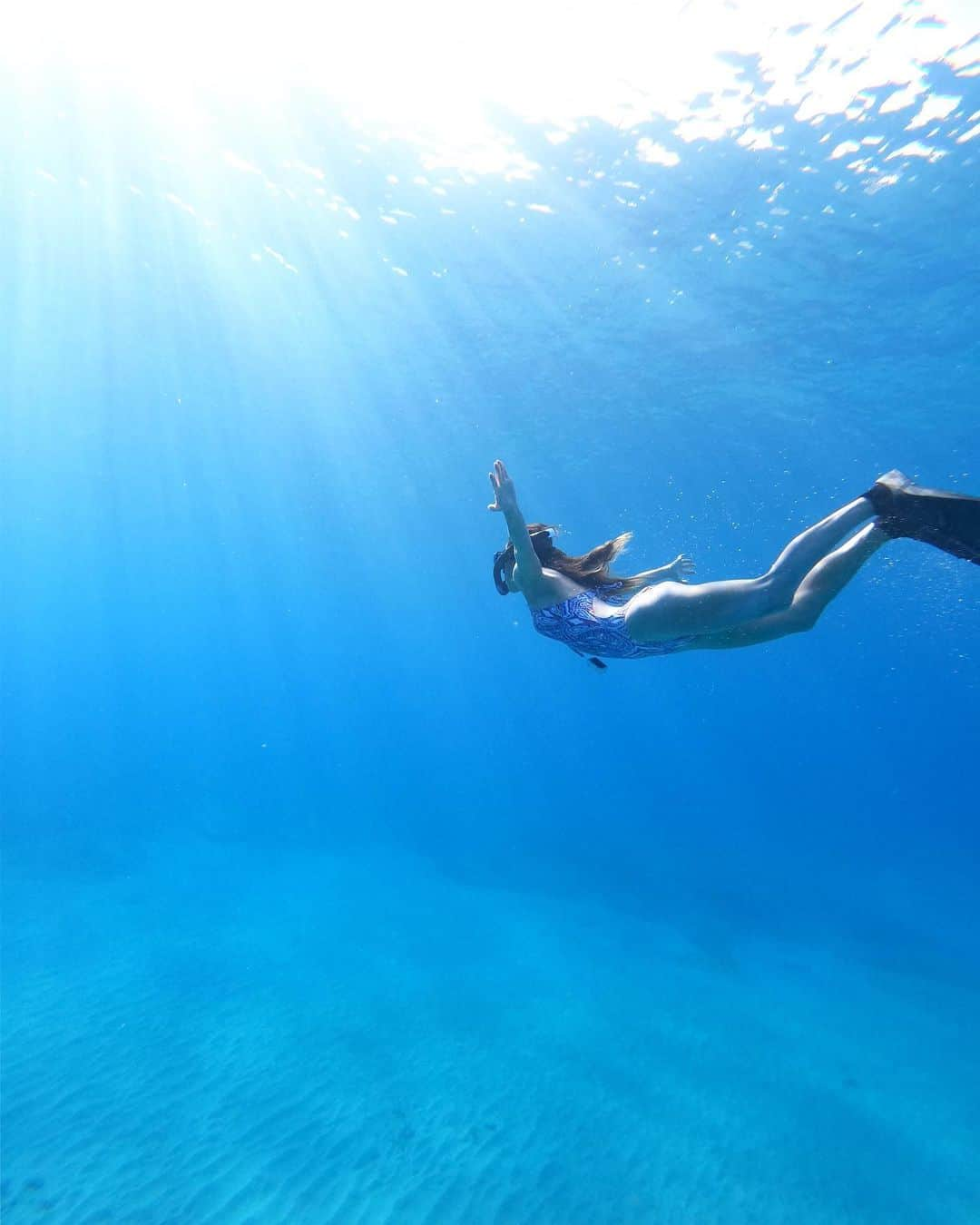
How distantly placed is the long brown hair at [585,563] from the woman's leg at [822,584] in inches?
35.6

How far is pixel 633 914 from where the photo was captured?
66.5 ft

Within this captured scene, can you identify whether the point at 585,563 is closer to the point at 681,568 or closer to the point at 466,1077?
the point at 681,568

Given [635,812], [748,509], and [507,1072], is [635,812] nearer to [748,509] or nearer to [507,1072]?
[748,509]

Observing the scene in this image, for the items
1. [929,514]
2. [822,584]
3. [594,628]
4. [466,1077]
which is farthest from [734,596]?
[466,1077]

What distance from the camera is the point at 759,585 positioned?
4074 millimetres

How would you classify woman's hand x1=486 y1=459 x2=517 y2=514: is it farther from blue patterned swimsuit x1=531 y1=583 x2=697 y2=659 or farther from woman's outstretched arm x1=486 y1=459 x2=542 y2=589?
blue patterned swimsuit x1=531 y1=583 x2=697 y2=659

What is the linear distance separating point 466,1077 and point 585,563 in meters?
9.19

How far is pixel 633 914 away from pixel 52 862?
18485 millimetres

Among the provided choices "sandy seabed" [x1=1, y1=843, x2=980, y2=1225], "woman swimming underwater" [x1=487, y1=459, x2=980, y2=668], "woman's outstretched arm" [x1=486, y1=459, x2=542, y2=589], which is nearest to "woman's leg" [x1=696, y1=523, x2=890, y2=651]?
"woman swimming underwater" [x1=487, y1=459, x2=980, y2=668]

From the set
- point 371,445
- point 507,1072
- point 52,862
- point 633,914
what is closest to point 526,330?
point 371,445

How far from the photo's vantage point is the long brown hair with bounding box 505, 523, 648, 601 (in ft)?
15.4

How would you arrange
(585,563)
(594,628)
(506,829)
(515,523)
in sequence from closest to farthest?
(515,523) < (594,628) < (585,563) < (506,829)

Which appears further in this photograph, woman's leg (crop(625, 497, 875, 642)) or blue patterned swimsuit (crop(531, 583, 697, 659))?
blue patterned swimsuit (crop(531, 583, 697, 659))

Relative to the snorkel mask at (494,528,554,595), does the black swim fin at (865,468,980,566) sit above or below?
below
